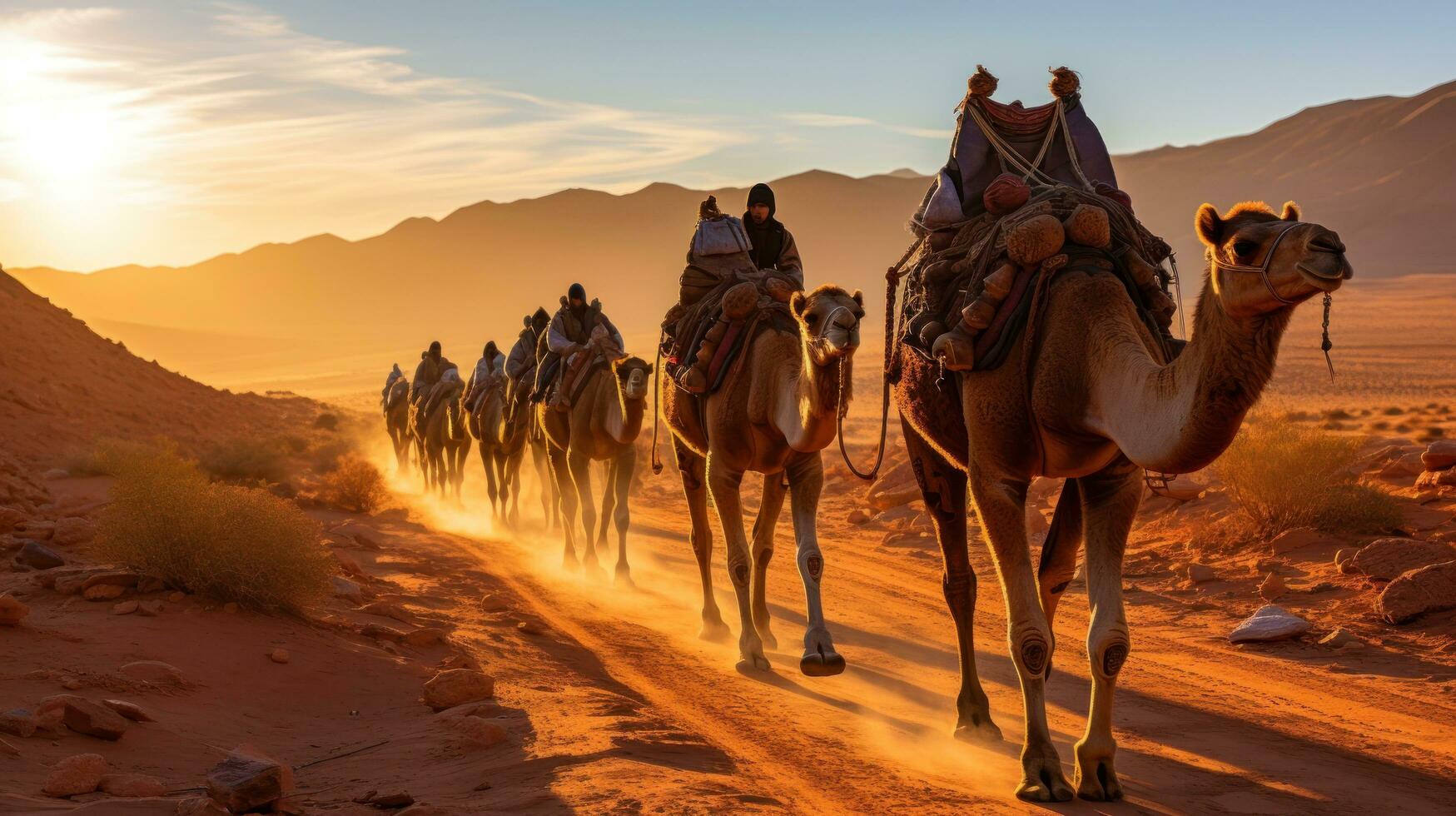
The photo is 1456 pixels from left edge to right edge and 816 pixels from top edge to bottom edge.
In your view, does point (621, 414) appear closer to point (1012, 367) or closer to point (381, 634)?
point (381, 634)

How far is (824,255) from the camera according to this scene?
509ft

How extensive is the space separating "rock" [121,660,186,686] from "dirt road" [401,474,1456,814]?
221 cm

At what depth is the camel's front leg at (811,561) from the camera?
307 inches

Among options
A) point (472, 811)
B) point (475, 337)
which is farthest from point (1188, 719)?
point (475, 337)

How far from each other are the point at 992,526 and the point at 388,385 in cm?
3119

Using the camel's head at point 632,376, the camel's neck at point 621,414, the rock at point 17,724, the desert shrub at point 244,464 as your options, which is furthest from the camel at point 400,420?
the rock at point 17,724

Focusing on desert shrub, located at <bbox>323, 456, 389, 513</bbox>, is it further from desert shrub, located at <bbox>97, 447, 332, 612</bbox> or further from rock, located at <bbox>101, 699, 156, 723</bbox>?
rock, located at <bbox>101, 699, 156, 723</bbox>

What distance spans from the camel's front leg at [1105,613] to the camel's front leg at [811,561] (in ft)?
7.46

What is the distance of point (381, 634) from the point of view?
9.82 metres

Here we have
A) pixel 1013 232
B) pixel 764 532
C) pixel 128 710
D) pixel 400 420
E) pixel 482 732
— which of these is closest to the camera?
pixel 1013 232

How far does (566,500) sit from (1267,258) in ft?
42.0

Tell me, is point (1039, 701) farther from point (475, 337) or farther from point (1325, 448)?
point (475, 337)

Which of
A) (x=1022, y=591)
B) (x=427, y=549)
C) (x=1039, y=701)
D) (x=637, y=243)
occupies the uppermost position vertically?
(x=637, y=243)

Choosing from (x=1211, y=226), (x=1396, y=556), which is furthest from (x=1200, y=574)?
(x=1211, y=226)
